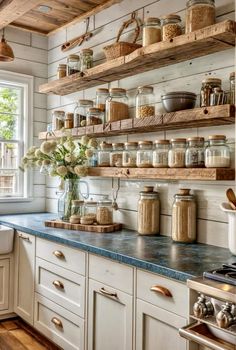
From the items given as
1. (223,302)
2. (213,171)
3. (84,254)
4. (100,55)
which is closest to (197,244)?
(213,171)

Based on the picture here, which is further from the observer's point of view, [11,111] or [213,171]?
[11,111]

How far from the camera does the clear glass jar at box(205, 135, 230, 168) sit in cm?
212

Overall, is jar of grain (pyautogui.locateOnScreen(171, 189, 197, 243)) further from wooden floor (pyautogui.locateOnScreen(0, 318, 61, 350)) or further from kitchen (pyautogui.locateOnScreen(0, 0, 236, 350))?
wooden floor (pyautogui.locateOnScreen(0, 318, 61, 350))

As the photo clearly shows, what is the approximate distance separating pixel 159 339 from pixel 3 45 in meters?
2.41

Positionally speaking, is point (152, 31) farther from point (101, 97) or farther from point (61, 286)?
point (61, 286)

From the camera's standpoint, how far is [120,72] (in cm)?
281

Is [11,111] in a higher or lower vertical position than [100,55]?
lower

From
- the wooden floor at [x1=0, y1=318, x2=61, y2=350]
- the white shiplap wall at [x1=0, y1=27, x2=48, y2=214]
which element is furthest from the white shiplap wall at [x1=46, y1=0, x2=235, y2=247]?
the wooden floor at [x1=0, y1=318, x2=61, y2=350]

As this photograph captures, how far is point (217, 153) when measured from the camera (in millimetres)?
2145

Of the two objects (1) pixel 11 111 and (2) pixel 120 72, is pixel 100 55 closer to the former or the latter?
(2) pixel 120 72

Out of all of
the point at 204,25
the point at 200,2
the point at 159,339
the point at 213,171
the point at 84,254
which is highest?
the point at 200,2

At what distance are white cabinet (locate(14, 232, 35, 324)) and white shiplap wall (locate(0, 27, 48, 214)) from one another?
0.75 meters

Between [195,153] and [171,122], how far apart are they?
9.2 inches

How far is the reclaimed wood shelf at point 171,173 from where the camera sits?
6.74 feet
